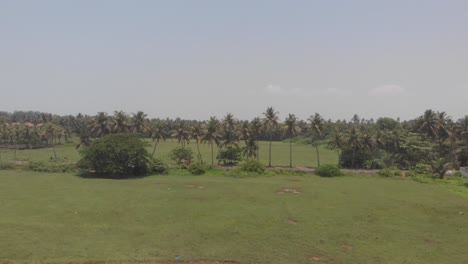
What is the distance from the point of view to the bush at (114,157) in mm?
53875

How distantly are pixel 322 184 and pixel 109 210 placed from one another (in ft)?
97.0

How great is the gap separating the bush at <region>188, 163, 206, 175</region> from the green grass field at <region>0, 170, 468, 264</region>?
34.0 feet

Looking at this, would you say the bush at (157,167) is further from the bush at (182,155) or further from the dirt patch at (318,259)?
the dirt patch at (318,259)

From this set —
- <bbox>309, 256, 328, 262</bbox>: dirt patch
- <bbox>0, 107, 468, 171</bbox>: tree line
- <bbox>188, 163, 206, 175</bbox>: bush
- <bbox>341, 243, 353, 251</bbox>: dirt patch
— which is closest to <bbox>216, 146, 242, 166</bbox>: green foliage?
<bbox>0, 107, 468, 171</bbox>: tree line

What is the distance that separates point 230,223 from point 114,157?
32005 mm

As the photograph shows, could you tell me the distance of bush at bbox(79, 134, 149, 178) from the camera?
53875mm

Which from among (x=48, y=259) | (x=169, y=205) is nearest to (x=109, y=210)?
(x=169, y=205)

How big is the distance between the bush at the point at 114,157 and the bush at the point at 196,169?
7.65 m

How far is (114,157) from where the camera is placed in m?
54.1

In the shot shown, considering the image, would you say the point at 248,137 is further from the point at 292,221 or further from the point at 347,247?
the point at 347,247

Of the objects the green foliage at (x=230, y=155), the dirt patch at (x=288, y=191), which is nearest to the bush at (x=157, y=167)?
the green foliage at (x=230, y=155)

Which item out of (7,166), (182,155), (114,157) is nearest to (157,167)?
(114,157)

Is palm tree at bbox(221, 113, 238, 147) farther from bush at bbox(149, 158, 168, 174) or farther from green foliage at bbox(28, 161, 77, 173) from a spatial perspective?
green foliage at bbox(28, 161, 77, 173)

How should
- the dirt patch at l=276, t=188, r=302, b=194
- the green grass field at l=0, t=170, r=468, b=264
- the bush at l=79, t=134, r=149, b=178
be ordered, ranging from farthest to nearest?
the bush at l=79, t=134, r=149, b=178 → the dirt patch at l=276, t=188, r=302, b=194 → the green grass field at l=0, t=170, r=468, b=264
